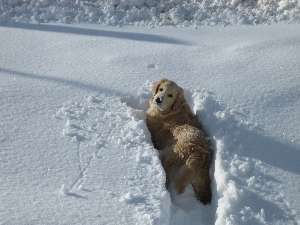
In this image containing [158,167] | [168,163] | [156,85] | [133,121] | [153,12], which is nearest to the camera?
[158,167]

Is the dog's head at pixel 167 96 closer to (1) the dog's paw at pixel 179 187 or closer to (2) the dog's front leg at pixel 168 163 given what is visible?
(2) the dog's front leg at pixel 168 163

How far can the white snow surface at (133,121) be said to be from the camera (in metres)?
3.91

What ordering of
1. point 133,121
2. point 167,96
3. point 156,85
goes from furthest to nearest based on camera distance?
point 156,85
point 167,96
point 133,121

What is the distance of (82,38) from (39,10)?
0.83 metres

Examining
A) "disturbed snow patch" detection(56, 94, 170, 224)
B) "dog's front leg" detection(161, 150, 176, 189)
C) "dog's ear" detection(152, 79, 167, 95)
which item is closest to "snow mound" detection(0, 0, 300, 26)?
"dog's ear" detection(152, 79, 167, 95)

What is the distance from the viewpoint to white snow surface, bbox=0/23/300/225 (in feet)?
12.8

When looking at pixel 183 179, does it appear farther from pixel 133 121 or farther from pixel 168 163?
pixel 133 121

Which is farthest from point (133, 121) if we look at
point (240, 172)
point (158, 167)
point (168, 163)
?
point (240, 172)

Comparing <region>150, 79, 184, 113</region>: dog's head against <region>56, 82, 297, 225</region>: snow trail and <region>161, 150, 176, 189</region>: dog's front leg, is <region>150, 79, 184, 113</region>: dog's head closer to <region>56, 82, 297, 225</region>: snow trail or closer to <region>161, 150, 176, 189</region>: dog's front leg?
<region>56, 82, 297, 225</region>: snow trail

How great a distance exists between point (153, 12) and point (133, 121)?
223 centimetres

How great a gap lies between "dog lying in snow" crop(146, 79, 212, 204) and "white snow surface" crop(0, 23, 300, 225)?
0.32ft

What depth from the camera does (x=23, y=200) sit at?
379 centimetres

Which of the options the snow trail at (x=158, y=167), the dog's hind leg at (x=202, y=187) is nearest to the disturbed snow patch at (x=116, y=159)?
the snow trail at (x=158, y=167)

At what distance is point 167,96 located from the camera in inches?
194
